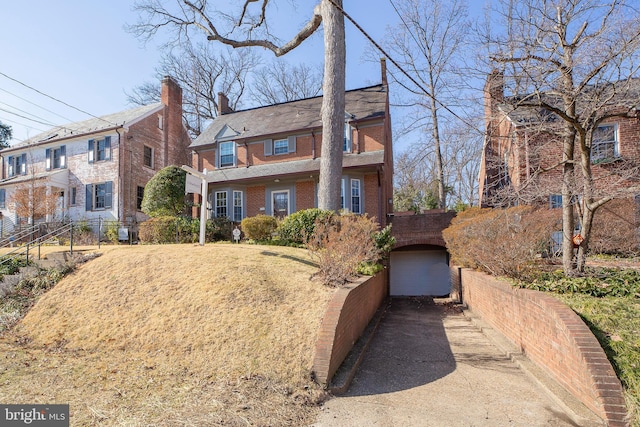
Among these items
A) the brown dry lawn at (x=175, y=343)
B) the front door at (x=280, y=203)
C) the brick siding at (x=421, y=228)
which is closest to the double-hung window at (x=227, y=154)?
the front door at (x=280, y=203)

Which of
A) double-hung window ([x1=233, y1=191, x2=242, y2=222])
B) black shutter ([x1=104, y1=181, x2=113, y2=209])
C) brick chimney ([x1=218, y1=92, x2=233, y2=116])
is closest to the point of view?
double-hung window ([x1=233, y1=191, x2=242, y2=222])

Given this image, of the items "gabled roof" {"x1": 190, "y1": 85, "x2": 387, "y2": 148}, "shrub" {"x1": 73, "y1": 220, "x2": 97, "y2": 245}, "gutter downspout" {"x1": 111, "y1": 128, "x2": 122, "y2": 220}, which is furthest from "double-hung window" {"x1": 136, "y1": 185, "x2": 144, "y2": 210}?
"gabled roof" {"x1": 190, "y1": 85, "x2": 387, "y2": 148}

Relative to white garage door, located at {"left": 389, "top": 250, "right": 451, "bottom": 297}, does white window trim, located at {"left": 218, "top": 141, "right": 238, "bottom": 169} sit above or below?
above

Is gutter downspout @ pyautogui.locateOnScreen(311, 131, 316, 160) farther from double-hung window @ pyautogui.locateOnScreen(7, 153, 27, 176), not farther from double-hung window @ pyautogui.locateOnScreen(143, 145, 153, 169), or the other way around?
double-hung window @ pyautogui.locateOnScreen(7, 153, 27, 176)

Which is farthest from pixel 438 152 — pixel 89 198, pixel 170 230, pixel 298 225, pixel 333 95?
pixel 89 198

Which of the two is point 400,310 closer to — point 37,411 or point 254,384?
point 254,384

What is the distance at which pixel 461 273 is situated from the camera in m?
13.0

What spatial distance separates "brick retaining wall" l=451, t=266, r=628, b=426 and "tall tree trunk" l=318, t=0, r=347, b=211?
7551 mm

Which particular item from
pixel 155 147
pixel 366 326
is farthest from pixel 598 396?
pixel 155 147

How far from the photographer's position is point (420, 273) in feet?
63.5

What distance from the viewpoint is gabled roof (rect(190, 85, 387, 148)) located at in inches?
746

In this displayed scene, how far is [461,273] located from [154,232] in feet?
37.9

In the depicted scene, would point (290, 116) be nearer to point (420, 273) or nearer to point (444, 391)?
point (420, 273)

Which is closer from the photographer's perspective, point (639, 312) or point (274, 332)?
point (639, 312)
